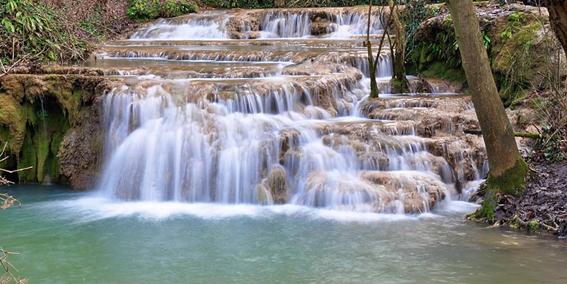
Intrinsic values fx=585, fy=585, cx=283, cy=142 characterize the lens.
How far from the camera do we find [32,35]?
47.6ft

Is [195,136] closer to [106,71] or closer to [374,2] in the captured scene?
[106,71]

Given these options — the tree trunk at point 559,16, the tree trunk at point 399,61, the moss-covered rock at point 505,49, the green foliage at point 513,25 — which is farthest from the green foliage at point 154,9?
the tree trunk at point 559,16

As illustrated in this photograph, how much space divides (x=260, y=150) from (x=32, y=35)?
830cm

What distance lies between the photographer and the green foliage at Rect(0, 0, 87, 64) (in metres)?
13.9

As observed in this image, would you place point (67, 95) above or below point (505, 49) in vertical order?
below

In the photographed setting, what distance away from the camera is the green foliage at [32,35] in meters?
13.9

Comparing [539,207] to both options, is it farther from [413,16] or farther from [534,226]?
[413,16]

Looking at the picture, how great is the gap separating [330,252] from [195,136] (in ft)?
12.6

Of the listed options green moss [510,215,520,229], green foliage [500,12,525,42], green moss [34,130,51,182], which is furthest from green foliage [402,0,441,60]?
green moss [34,130,51,182]

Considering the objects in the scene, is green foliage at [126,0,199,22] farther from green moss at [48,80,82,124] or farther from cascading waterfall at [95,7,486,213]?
green moss at [48,80,82,124]

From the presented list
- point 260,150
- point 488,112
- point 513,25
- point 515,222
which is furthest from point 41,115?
point 513,25

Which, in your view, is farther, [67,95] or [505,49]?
[505,49]

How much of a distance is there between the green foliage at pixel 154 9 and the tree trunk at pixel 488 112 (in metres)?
16.5

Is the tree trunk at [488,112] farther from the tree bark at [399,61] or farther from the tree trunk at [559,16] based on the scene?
the tree bark at [399,61]
